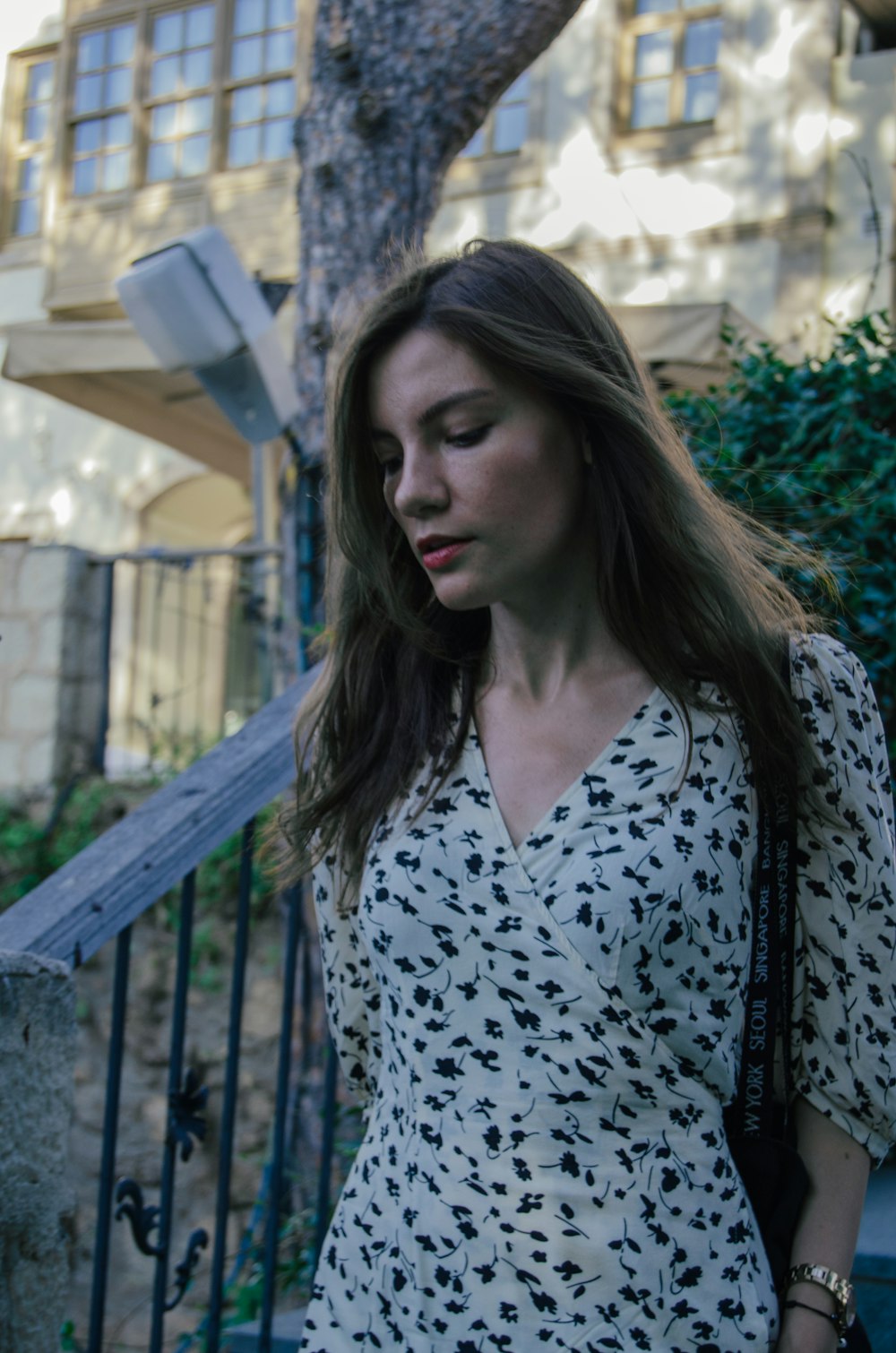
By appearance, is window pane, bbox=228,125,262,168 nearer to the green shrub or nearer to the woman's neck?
the green shrub

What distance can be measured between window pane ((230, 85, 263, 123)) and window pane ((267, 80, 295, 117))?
11 cm

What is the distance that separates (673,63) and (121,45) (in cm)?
588

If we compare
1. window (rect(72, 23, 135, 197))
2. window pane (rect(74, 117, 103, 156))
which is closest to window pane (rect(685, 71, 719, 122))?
window (rect(72, 23, 135, 197))

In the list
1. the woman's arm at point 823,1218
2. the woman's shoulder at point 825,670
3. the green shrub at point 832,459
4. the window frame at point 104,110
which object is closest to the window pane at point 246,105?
the window frame at point 104,110

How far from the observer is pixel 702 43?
11.3 m

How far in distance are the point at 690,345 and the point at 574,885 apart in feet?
20.5

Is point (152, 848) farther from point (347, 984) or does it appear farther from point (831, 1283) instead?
point (831, 1283)

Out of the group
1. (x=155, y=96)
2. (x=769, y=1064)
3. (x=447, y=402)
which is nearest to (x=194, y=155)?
(x=155, y=96)

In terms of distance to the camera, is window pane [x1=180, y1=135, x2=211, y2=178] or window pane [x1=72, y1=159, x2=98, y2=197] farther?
window pane [x1=72, y1=159, x2=98, y2=197]

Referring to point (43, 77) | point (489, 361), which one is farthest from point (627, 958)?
point (43, 77)

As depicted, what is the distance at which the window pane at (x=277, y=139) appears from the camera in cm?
1272

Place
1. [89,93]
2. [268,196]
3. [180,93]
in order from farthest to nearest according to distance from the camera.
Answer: [89,93] < [180,93] < [268,196]

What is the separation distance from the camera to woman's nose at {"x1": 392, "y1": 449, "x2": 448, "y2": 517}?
161cm

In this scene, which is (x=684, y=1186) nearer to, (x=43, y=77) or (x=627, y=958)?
(x=627, y=958)
